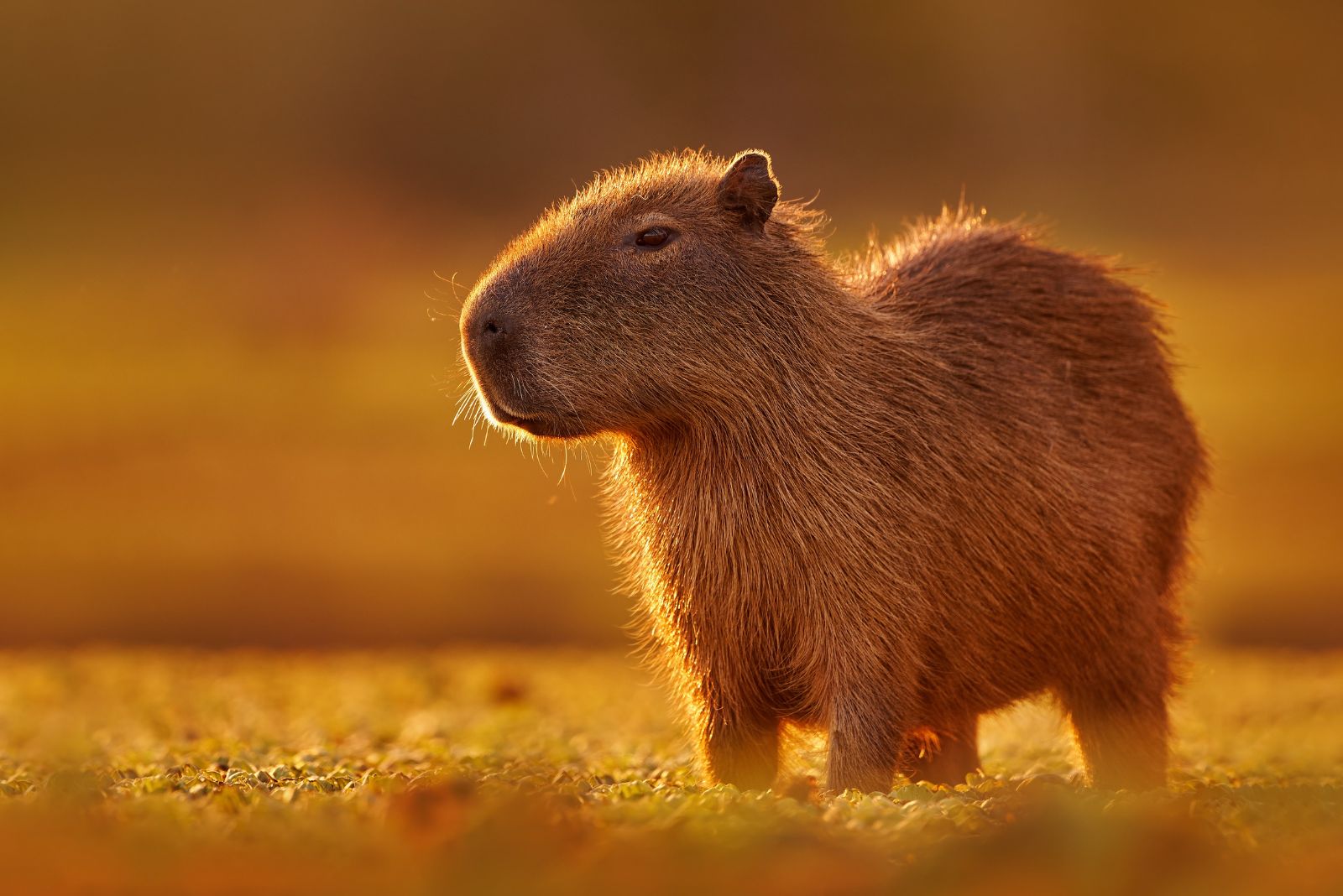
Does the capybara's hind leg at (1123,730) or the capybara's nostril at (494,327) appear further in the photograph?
the capybara's hind leg at (1123,730)

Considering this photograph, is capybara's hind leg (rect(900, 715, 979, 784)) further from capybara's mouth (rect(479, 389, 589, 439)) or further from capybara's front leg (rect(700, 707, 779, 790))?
capybara's mouth (rect(479, 389, 589, 439))

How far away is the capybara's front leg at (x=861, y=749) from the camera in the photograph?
4484 mm

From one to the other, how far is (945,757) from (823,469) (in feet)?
5.45

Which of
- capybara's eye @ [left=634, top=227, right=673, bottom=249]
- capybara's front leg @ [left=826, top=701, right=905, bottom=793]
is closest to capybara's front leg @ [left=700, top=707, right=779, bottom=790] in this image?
capybara's front leg @ [left=826, top=701, right=905, bottom=793]

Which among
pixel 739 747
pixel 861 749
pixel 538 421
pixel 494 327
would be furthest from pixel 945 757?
pixel 494 327

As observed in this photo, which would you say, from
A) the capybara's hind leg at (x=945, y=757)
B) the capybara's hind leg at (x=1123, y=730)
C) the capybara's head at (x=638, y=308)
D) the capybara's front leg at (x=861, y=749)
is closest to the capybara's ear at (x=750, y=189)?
the capybara's head at (x=638, y=308)

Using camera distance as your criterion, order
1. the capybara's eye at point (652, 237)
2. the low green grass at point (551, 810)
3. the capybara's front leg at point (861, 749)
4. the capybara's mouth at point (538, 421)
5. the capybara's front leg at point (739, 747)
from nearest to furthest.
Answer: the low green grass at point (551, 810)
the capybara's front leg at point (861, 749)
the capybara's mouth at point (538, 421)
the capybara's eye at point (652, 237)
the capybara's front leg at point (739, 747)

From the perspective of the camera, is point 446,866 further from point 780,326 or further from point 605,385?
point 780,326

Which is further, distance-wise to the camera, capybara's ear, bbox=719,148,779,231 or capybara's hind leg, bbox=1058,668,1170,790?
capybara's hind leg, bbox=1058,668,1170,790

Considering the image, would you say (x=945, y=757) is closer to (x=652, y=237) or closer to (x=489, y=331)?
(x=652, y=237)

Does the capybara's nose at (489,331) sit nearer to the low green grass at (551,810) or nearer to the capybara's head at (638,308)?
the capybara's head at (638,308)

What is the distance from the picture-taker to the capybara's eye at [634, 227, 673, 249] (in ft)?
15.7

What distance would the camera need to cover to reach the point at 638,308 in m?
4.66

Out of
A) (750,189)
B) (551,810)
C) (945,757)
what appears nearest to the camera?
(551,810)
